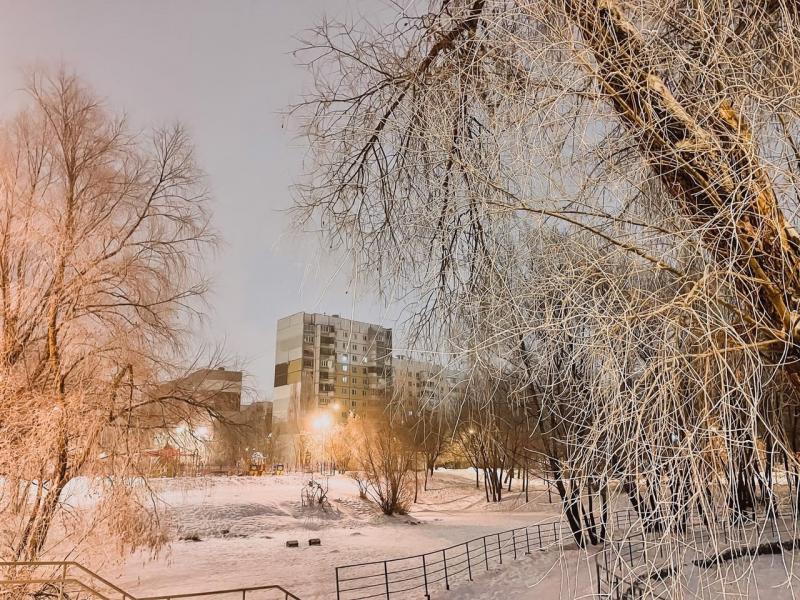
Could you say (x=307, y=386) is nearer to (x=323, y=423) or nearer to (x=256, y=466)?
(x=323, y=423)

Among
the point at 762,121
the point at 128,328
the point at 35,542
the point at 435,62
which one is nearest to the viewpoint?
the point at 762,121

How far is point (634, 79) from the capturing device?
2.95ft

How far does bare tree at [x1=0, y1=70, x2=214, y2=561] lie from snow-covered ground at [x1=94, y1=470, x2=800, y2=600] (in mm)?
519

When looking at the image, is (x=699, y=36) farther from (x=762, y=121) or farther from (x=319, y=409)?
(x=319, y=409)

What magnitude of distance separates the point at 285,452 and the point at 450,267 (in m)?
21.0

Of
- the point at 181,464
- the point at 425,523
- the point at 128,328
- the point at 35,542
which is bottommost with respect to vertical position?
the point at 425,523

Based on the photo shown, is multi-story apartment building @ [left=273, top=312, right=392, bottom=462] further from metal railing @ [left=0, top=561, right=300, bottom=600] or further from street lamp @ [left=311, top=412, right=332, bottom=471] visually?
metal railing @ [left=0, top=561, right=300, bottom=600]

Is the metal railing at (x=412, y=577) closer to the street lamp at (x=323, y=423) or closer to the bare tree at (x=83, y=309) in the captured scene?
the bare tree at (x=83, y=309)

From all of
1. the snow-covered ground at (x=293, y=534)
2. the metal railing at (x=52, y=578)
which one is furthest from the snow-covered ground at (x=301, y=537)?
the metal railing at (x=52, y=578)

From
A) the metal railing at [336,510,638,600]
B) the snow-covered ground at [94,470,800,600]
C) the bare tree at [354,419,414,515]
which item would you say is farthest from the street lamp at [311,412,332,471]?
the metal railing at [336,510,638,600]

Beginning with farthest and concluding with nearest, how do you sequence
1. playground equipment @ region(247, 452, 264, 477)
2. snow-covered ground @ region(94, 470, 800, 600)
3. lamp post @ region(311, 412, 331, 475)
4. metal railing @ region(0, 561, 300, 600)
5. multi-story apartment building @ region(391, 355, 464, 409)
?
1. playground equipment @ region(247, 452, 264, 477)
2. lamp post @ region(311, 412, 331, 475)
3. snow-covered ground @ region(94, 470, 800, 600)
4. metal railing @ region(0, 561, 300, 600)
5. multi-story apartment building @ region(391, 355, 464, 409)

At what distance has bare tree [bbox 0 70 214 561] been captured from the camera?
331 centimetres

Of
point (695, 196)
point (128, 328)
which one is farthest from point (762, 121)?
point (128, 328)

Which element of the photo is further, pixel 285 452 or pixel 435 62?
pixel 285 452
